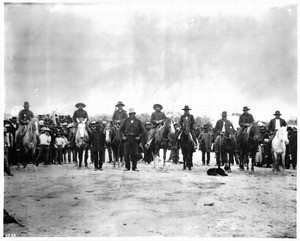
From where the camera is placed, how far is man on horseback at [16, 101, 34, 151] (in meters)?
9.73

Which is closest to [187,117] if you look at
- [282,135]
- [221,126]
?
[221,126]

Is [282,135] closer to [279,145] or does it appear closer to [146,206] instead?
[279,145]

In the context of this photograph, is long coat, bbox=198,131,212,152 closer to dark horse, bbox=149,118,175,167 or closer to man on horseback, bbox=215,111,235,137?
man on horseback, bbox=215,111,235,137

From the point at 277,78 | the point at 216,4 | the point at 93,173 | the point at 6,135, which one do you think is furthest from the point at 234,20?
the point at 6,135

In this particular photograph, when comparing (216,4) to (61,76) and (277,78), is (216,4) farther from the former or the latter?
(61,76)

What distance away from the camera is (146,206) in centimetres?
794

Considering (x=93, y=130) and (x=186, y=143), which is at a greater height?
(x=93, y=130)

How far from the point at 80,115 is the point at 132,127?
1.77m

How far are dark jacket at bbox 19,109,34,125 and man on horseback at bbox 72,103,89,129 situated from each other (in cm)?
135

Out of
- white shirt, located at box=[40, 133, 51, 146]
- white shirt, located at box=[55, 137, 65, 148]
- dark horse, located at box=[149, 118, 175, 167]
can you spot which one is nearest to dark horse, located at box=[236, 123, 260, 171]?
dark horse, located at box=[149, 118, 175, 167]

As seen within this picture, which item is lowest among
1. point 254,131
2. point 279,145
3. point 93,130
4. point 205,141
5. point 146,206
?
point 146,206

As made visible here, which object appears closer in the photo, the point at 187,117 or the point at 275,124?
the point at 275,124

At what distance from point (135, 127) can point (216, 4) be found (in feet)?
15.3

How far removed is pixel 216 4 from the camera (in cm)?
942
